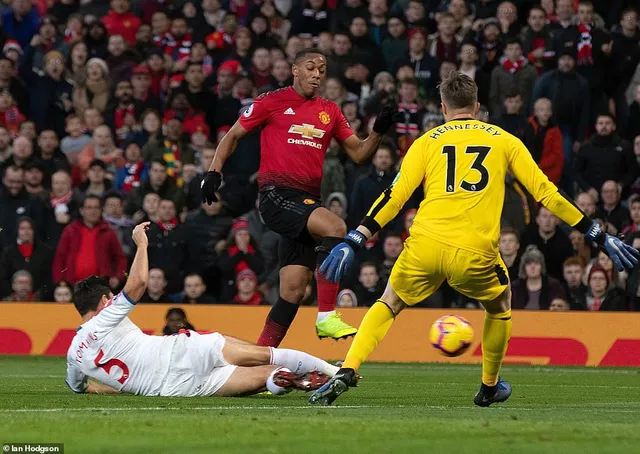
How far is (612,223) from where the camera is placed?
1741 centimetres

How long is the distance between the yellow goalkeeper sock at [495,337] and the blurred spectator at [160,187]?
996 centimetres

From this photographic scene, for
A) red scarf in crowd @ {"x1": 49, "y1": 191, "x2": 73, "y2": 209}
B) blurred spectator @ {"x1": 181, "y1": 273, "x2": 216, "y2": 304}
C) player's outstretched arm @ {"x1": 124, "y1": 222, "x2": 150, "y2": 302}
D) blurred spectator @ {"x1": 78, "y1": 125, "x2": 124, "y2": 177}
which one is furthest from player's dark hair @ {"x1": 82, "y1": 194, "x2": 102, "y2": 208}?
player's outstretched arm @ {"x1": 124, "y1": 222, "x2": 150, "y2": 302}

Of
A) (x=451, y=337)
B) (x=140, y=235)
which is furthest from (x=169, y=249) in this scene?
(x=451, y=337)

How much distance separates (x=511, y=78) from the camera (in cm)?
1908

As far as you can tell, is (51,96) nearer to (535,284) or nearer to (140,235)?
(535,284)

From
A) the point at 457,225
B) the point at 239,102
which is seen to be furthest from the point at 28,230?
the point at 457,225

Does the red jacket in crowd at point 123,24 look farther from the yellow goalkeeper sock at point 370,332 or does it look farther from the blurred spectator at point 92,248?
the yellow goalkeeper sock at point 370,332

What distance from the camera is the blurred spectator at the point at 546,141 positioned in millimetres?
18172

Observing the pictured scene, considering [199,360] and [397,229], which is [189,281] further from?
[199,360]

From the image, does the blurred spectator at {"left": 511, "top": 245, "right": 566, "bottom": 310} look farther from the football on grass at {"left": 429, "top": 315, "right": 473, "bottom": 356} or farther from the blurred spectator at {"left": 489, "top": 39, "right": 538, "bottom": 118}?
the football on grass at {"left": 429, "top": 315, "right": 473, "bottom": 356}

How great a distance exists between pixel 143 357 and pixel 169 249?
317 inches

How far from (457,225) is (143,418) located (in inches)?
97.5

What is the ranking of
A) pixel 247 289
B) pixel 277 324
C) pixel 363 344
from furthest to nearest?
pixel 247 289 → pixel 277 324 → pixel 363 344

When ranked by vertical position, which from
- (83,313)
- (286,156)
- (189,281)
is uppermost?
Answer: (286,156)
